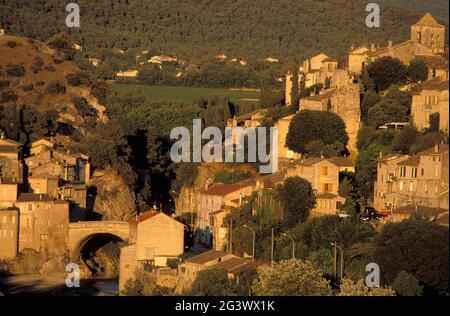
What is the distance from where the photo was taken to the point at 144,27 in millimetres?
99125

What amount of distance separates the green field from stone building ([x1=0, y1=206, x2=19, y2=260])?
2132 cm

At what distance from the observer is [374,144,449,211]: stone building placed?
47.5 m

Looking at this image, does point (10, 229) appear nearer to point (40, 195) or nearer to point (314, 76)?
point (40, 195)

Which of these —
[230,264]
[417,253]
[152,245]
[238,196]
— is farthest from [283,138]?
[417,253]

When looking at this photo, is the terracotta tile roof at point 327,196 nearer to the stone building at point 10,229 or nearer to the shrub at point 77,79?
the stone building at point 10,229

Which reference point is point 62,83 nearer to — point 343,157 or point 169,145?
point 169,145

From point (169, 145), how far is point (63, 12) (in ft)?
69.2

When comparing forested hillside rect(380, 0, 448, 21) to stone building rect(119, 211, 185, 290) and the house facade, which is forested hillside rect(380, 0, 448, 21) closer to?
the house facade

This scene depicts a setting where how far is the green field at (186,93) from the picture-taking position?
78.4 meters

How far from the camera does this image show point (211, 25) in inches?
4031

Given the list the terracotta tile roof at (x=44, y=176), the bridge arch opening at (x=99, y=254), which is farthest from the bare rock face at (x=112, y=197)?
the bridge arch opening at (x=99, y=254)

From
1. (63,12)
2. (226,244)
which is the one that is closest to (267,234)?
(226,244)

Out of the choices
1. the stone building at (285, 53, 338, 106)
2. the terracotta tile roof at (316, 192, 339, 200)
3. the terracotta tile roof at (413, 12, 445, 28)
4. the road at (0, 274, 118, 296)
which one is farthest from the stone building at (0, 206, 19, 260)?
the terracotta tile roof at (413, 12, 445, 28)

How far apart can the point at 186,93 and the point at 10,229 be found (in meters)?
27.2
